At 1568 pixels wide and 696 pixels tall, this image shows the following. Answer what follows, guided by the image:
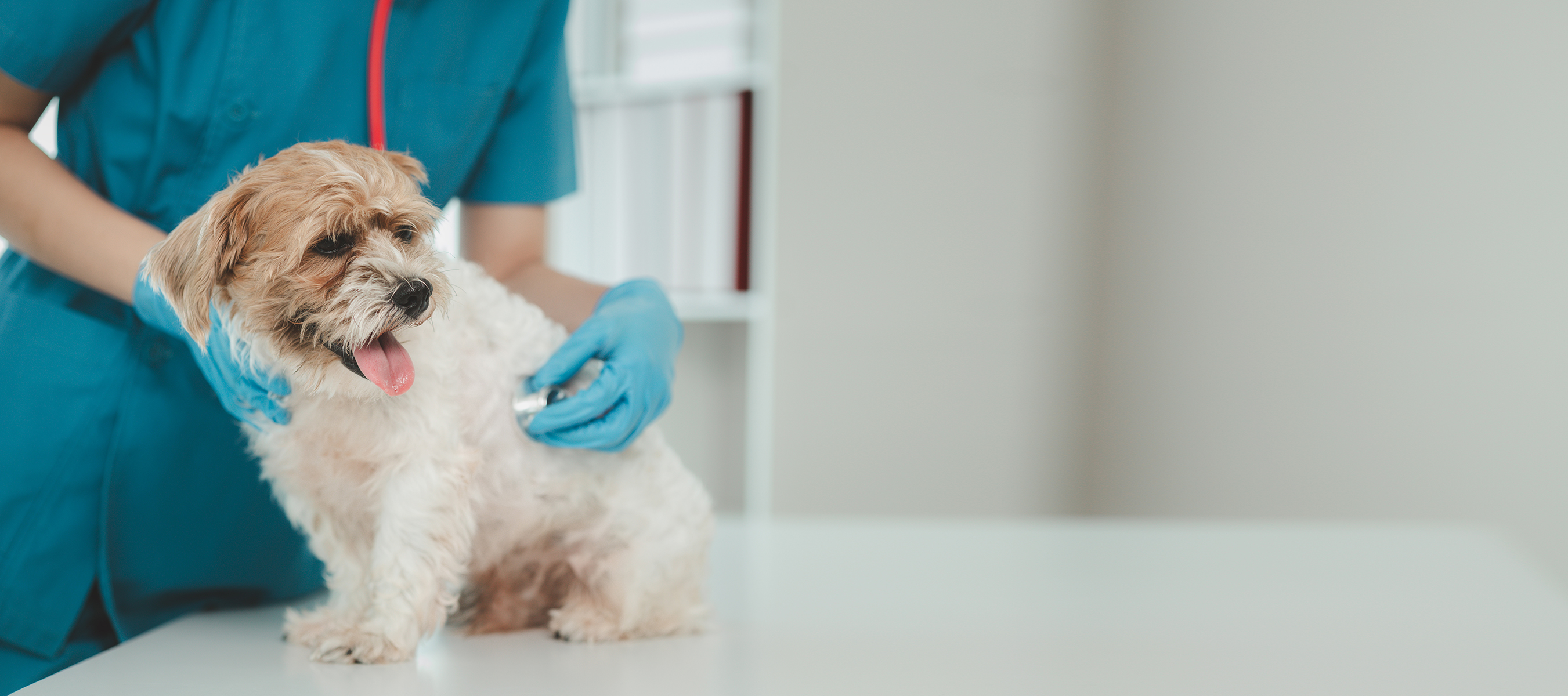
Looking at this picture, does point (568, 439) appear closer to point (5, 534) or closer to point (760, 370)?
point (5, 534)

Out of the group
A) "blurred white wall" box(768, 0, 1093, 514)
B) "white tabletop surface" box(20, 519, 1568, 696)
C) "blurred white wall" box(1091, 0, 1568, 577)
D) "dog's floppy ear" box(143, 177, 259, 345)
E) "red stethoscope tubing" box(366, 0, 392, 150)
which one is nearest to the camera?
"dog's floppy ear" box(143, 177, 259, 345)

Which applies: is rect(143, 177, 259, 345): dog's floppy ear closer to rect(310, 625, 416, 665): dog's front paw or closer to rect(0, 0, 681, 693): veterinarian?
rect(0, 0, 681, 693): veterinarian

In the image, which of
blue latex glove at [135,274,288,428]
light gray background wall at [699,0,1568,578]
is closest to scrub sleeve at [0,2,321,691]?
blue latex glove at [135,274,288,428]

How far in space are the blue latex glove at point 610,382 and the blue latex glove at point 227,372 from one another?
0.20 metres

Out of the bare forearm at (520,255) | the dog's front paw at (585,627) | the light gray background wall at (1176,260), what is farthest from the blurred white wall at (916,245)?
the dog's front paw at (585,627)

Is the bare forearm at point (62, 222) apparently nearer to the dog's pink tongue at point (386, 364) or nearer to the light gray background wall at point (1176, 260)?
the dog's pink tongue at point (386, 364)

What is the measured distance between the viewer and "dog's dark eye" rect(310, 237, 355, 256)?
674 mm

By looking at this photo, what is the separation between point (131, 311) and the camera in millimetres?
885

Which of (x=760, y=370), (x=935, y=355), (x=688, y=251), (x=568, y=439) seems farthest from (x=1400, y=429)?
(x=568, y=439)

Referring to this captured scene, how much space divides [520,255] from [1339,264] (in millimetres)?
2032

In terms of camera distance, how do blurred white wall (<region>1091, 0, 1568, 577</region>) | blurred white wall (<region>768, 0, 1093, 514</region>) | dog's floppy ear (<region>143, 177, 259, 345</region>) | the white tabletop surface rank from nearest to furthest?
dog's floppy ear (<region>143, 177, 259, 345</region>), the white tabletop surface, blurred white wall (<region>1091, 0, 1568, 577</region>), blurred white wall (<region>768, 0, 1093, 514</region>)

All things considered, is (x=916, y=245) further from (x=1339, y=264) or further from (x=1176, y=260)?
(x=1339, y=264)

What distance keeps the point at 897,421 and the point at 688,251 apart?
79 cm

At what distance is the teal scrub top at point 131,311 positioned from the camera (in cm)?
84
